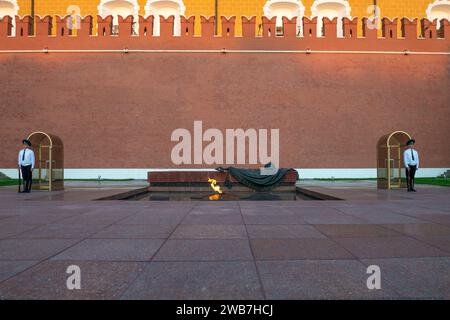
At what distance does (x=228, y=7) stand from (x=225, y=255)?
1991 cm

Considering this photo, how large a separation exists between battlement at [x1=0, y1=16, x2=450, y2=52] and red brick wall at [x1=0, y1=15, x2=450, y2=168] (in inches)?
2.9

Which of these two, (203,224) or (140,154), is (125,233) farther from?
(140,154)

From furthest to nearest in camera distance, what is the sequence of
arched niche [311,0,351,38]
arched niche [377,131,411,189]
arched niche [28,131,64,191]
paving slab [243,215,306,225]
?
arched niche [311,0,351,38], arched niche [377,131,411,189], arched niche [28,131,64,191], paving slab [243,215,306,225]

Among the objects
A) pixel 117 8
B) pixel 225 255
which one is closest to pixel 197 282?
pixel 225 255

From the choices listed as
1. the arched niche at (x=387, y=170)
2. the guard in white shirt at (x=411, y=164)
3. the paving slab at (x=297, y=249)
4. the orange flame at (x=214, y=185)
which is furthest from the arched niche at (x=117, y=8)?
the paving slab at (x=297, y=249)

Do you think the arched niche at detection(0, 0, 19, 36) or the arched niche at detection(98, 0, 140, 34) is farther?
the arched niche at detection(0, 0, 19, 36)

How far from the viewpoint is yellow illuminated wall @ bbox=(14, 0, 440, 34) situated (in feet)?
66.4

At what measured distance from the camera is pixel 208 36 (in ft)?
57.9

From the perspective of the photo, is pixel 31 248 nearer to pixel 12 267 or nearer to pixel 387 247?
pixel 12 267

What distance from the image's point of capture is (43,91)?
17438mm

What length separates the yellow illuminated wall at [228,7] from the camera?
66.4 ft

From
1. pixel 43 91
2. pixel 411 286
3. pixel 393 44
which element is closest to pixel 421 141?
pixel 393 44

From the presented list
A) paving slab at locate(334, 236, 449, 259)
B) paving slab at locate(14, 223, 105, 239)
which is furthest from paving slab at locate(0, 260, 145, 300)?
paving slab at locate(334, 236, 449, 259)

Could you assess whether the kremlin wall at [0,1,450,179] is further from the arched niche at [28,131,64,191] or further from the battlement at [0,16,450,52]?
the arched niche at [28,131,64,191]
